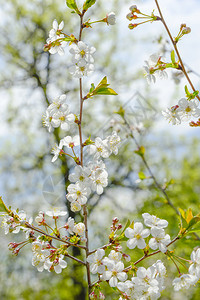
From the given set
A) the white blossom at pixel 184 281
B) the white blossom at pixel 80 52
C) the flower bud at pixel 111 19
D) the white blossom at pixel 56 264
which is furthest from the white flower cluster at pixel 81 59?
the white blossom at pixel 184 281

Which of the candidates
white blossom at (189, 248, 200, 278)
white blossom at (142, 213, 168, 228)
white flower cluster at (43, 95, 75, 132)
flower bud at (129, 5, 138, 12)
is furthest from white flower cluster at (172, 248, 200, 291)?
flower bud at (129, 5, 138, 12)

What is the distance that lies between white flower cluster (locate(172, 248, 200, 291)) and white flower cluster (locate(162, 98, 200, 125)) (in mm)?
377

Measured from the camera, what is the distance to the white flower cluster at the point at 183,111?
2.77 feet

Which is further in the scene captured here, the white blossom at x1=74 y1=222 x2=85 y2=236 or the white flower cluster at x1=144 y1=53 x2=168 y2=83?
the white flower cluster at x1=144 y1=53 x2=168 y2=83

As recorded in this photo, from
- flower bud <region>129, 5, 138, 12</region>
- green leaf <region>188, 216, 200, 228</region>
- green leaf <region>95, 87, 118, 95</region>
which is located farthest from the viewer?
flower bud <region>129, 5, 138, 12</region>

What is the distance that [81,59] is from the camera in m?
0.80

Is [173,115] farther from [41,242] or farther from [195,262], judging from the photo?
[41,242]

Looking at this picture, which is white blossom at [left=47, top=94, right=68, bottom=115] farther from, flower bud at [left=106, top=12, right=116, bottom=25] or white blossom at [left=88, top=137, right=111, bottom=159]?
flower bud at [left=106, top=12, right=116, bottom=25]

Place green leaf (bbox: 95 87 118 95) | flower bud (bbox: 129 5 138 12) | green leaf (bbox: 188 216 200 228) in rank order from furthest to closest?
flower bud (bbox: 129 5 138 12), green leaf (bbox: 95 87 118 95), green leaf (bbox: 188 216 200 228)

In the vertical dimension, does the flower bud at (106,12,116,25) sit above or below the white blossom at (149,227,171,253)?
above

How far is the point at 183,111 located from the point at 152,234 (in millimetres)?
394

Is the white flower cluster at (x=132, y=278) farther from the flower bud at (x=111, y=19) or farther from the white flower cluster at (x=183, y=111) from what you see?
the flower bud at (x=111, y=19)

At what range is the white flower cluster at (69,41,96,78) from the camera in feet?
2.56

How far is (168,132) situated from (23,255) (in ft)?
13.4
